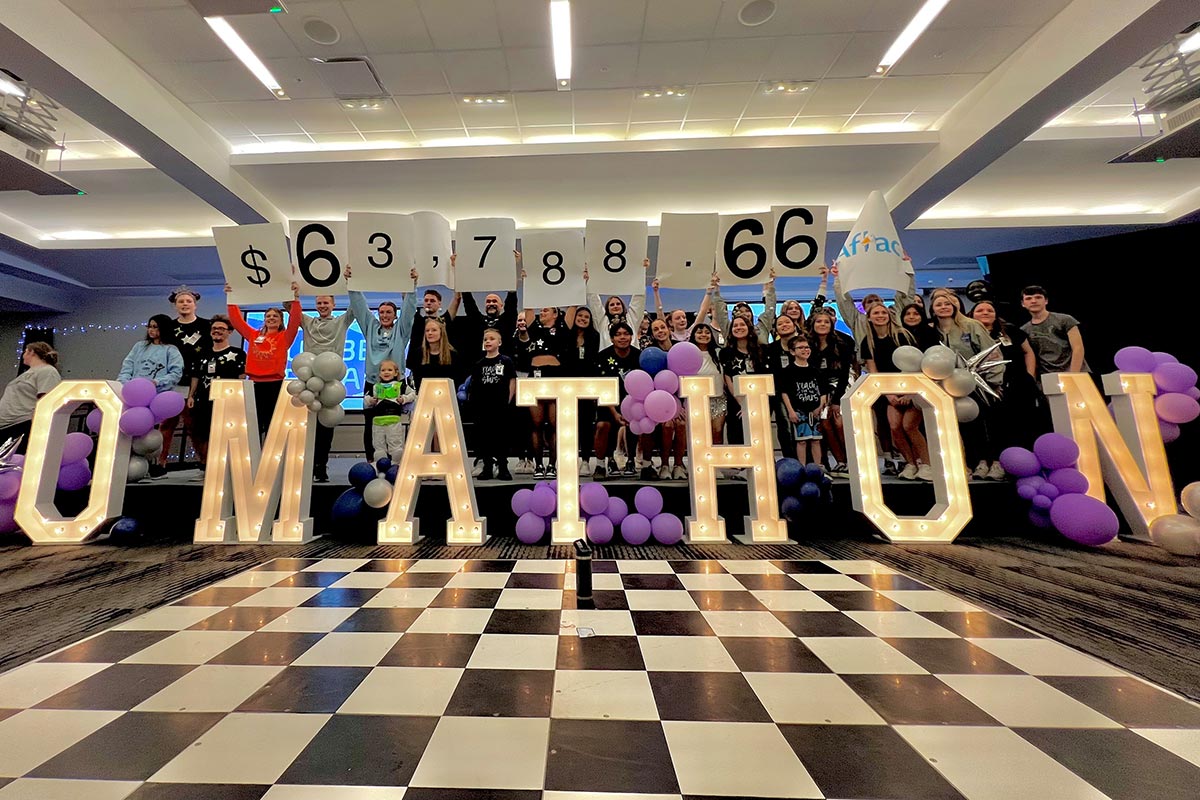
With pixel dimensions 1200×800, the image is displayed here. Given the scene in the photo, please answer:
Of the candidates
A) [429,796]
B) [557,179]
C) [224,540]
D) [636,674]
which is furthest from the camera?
[557,179]

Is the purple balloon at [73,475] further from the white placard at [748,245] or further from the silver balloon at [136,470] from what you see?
the white placard at [748,245]

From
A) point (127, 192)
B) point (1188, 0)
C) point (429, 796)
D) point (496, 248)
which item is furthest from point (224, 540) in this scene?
point (1188, 0)

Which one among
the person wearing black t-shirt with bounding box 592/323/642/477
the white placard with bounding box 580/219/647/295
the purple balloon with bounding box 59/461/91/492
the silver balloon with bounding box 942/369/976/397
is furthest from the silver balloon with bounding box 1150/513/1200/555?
the purple balloon with bounding box 59/461/91/492

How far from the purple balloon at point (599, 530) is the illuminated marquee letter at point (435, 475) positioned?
69 cm

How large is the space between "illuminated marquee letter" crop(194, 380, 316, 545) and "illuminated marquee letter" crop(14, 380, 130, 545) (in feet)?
2.18

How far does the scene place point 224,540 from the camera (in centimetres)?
311

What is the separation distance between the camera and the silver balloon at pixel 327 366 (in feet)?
10.3

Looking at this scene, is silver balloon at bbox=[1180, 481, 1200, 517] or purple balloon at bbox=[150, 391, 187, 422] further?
purple balloon at bbox=[150, 391, 187, 422]

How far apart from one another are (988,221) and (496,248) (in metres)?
7.02

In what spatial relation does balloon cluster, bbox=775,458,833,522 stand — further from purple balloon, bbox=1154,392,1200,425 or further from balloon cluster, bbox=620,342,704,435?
purple balloon, bbox=1154,392,1200,425

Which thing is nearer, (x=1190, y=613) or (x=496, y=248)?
(x=1190, y=613)

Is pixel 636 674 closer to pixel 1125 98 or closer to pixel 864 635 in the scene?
pixel 864 635

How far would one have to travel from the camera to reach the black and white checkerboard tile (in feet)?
3.10

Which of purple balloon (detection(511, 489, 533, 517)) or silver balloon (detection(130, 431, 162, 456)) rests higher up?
silver balloon (detection(130, 431, 162, 456))
